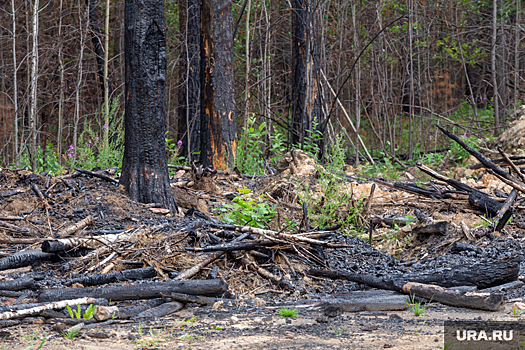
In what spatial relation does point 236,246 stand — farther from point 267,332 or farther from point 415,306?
point 415,306

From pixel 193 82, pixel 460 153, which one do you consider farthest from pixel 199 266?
pixel 193 82

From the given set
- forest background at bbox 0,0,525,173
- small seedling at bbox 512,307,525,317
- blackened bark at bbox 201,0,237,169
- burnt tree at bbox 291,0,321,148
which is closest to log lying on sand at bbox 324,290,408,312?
small seedling at bbox 512,307,525,317

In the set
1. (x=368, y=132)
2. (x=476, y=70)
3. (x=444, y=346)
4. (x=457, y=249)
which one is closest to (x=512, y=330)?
(x=444, y=346)

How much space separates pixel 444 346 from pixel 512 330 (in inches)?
21.4

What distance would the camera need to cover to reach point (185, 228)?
448 cm

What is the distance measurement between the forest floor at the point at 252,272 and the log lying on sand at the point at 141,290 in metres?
0.10

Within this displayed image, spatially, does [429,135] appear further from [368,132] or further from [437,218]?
[437,218]

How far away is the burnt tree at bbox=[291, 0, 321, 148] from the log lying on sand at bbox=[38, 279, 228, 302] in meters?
6.46

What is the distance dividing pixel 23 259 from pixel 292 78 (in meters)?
7.57

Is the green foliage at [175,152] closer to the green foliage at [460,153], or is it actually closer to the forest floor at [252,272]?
the forest floor at [252,272]

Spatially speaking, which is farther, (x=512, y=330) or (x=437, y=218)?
(x=437, y=218)

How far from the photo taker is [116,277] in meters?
3.58

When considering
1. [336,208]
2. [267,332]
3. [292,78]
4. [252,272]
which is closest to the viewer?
[267,332]

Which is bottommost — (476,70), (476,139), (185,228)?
(185,228)
